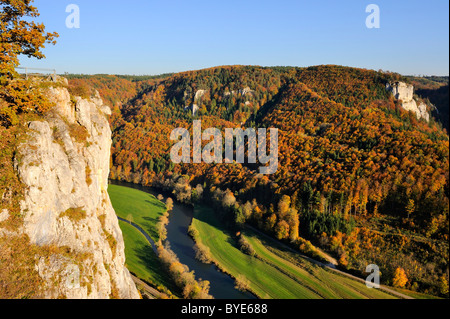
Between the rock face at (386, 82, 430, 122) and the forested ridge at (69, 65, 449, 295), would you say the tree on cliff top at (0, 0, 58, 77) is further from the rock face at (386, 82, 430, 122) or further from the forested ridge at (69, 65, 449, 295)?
the rock face at (386, 82, 430, 122)

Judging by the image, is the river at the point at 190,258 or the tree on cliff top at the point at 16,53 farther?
the river at the point at 190,258

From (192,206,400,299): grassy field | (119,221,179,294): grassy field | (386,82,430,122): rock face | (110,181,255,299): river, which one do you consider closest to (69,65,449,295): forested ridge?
(386,82,430,122): rock face

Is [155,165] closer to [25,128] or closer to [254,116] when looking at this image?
[254,116]

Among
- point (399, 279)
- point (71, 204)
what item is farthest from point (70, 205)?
point (399, 279)

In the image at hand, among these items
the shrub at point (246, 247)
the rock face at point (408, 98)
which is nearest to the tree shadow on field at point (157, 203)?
the shrub at point (246, 247)

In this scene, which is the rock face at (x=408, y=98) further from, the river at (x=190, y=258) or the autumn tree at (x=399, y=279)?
the river at (x=190, y=258)
